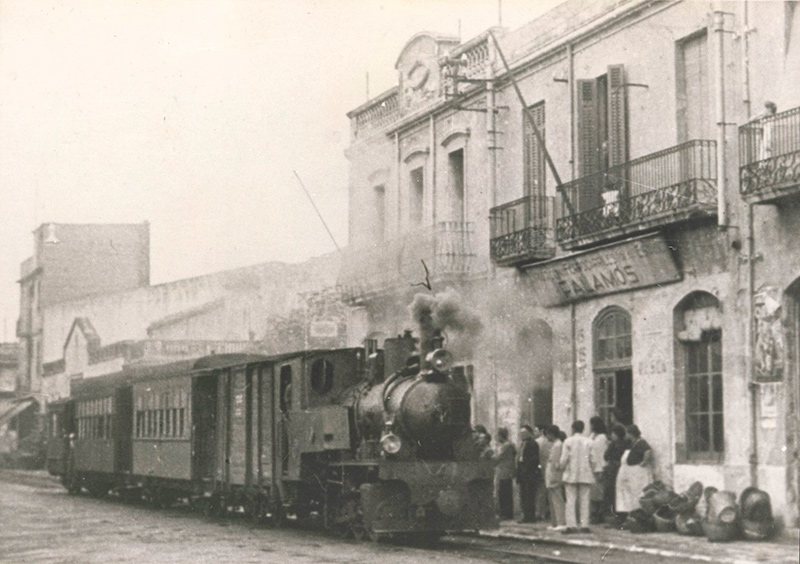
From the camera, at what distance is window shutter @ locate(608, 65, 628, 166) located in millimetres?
19812

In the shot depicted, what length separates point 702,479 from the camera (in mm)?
17859

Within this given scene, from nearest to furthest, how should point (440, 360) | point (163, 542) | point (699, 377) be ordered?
point (440, 360) < point (163, 542) < point (699, 377)

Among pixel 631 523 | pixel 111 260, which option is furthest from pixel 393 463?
pixel 111 260

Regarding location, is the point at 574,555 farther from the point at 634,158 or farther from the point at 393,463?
the point at 634,158

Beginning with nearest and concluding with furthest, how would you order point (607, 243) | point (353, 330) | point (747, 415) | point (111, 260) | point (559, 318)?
point (747, 415), point (607, 243), point (559, 318), point (353, 330), point (111, 260)

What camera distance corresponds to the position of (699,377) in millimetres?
18422

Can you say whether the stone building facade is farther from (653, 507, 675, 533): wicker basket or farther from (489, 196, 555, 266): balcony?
(653, 507, 675, 533): wicker basket

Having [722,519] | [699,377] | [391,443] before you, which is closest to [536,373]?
[699,377]

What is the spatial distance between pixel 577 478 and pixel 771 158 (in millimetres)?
4729

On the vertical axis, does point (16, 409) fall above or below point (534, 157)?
below

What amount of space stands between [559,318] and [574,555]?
307 inches

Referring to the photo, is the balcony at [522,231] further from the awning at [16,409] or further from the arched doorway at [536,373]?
the awning at [16,409]

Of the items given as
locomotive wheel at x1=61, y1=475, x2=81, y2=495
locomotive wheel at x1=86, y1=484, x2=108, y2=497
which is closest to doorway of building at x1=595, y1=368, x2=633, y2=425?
locomotive wheel at x1=86, y1=484, x2=108, y2=497

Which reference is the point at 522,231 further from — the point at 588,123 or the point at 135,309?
the point at 135,309
